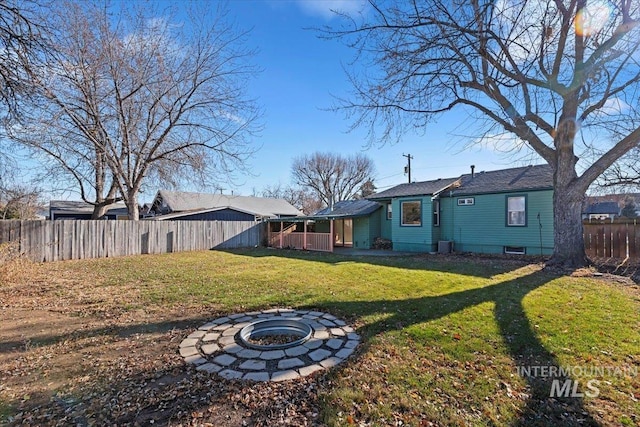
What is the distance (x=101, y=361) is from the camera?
3143 mm

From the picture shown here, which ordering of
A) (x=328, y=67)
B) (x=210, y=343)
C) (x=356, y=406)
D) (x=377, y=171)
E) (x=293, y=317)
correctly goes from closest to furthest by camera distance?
(x=356, y=406) → (x=210, y=343) → (x=293, y=317) → (x=328, y=67) → (x=377, y=171)

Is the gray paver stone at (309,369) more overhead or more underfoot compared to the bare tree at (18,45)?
more underfoot

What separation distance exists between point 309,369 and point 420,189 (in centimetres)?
1280

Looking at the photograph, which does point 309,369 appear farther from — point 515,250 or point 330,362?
point 515,250

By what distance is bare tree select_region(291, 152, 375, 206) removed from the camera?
34.5 m

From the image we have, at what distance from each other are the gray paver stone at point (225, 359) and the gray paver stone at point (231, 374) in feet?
0.48

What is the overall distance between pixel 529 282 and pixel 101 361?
775 centimetres

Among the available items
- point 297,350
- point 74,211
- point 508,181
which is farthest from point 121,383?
point 74,211

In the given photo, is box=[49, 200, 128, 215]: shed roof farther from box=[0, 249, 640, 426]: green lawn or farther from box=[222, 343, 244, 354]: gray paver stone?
box=[222, 343, 244, 354]: gray paver stone

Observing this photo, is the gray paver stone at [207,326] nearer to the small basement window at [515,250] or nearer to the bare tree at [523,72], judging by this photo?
the bare tree at [523,72]

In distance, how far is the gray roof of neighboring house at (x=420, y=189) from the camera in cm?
1366

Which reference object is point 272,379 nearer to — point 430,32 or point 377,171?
point 430,32

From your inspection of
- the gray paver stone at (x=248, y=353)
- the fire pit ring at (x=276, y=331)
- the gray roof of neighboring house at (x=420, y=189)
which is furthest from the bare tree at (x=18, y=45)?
the gray roof of neighboring house at (x=420, y=189)

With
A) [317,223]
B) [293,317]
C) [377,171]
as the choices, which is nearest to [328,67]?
[293,317]
